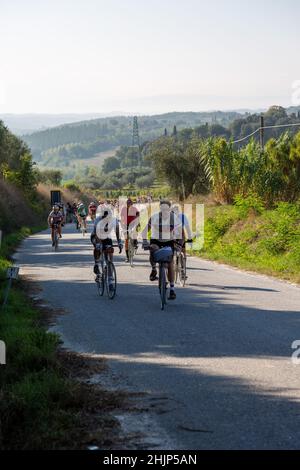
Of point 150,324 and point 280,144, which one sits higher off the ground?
point 280,144

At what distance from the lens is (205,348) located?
10.4 m

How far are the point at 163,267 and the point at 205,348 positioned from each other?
3979mm

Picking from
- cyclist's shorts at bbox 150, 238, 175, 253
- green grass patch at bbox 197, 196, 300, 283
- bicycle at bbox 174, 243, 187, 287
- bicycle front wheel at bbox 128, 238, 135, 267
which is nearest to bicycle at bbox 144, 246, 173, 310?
cyclist's shorts at bbox 150, 238, 175, 253

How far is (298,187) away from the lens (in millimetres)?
31594

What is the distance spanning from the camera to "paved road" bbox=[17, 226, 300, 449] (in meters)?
6.86

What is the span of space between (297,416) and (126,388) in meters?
2.09

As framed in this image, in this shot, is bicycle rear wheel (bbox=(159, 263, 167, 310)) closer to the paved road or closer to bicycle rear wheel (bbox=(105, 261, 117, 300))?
the paved road

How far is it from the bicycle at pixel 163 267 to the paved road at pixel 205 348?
261mm

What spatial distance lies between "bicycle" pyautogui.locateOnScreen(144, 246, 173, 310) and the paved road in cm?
26

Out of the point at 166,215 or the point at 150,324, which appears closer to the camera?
the point at 150,324

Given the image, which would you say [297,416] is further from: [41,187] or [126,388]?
[41,187]

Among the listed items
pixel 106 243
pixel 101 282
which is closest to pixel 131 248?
pixel 101 282
